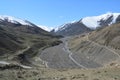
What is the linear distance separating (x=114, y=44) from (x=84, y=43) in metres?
29.7

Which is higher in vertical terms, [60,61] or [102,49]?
[102,49]

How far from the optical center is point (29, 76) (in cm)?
3141

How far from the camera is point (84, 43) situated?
179000mm

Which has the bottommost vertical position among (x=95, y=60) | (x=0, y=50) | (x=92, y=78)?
(x=92, y=78)


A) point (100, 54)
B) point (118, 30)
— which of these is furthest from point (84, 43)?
point (100, 54)

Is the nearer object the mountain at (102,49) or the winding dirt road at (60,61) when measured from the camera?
the winding dirt road at (60,61)

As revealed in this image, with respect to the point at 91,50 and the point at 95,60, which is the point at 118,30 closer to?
the point at 91,50

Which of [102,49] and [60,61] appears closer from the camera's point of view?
[60,61]

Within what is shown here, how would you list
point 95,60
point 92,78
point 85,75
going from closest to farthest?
point 92,78
point 85,75
point 95,60

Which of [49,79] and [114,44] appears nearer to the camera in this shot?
[49,79]

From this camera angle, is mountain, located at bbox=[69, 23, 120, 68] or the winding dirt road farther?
mountain, located at bbox=[69, 23, 120, 68]

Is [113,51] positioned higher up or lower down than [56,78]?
higher up

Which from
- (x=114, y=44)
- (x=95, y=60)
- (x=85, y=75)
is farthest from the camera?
(x=114, y=44)

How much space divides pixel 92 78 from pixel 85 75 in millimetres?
2484
